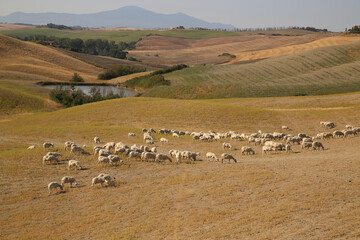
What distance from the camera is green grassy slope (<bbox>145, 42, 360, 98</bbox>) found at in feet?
296

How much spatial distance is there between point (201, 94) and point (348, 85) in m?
35.4

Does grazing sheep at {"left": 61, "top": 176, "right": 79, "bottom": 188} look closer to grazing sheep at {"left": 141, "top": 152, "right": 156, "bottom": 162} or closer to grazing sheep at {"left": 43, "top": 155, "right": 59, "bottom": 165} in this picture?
grazing sheep at {"left": 43, "top": 155, "right": 59, "bottom": 165}

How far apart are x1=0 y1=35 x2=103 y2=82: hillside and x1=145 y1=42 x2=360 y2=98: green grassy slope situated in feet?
132

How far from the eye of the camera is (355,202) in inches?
698

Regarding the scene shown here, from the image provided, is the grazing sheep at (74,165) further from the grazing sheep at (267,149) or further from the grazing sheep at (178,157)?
the grazing sheep at (267,149)

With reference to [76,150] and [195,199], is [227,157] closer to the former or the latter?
[195,199]

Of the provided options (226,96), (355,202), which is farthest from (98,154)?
(226,96)

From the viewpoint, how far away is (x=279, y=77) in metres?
102

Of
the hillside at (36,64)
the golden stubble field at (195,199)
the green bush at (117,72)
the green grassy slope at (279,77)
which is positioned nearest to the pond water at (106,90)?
the hillside at (36,64)

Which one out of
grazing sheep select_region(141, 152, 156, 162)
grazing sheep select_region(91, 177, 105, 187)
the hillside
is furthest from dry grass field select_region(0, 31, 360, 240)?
the hillside

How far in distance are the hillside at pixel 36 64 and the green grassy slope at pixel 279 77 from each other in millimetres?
40383

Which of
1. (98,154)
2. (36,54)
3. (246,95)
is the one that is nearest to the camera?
(98,154)

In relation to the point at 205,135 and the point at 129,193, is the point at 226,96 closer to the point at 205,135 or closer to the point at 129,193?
the point at 205,135

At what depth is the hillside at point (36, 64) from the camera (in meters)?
121
